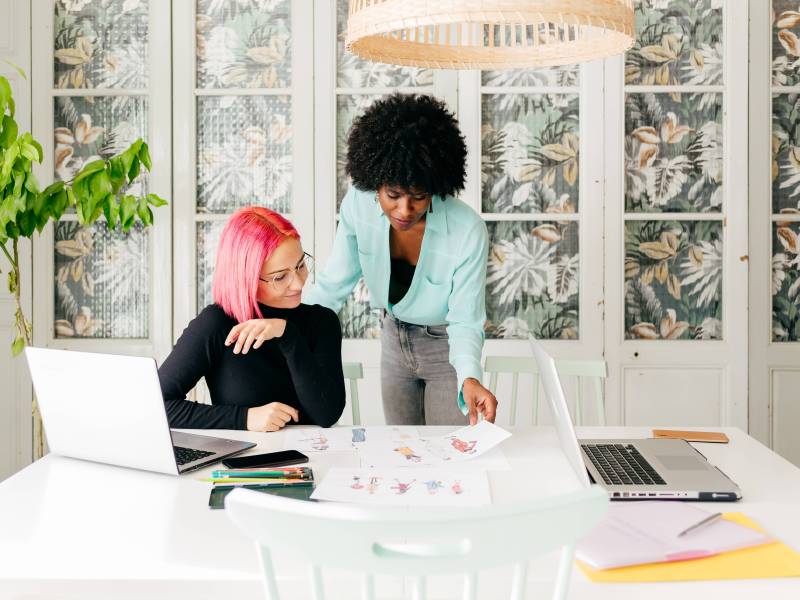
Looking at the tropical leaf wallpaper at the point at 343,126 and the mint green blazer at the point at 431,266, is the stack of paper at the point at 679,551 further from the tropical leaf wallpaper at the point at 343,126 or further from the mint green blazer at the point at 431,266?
the tropical leaf wallpaper at the point at 343,126

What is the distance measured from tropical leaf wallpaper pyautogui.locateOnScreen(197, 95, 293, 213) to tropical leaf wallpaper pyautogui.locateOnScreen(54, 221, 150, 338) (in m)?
0.35

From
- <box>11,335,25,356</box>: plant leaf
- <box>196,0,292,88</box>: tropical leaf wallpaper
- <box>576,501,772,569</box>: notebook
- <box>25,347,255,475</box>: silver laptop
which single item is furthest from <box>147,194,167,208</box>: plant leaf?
<box>576,501,772,569</box>: notebook

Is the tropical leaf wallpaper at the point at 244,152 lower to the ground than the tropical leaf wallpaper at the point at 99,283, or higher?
higher

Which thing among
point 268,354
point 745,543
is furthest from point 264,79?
point 745,543

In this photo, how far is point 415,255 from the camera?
2.43 meters

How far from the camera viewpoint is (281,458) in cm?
156

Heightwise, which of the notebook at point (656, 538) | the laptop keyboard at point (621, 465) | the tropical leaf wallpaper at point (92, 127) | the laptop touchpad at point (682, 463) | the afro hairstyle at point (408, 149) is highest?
the tropical leaf wallpaper at point (92, 127)

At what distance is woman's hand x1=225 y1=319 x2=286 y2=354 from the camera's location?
1852 mm

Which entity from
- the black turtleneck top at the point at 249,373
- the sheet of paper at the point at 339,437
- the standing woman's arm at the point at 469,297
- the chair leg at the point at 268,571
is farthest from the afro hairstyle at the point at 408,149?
the chair leg at the point at 268,571

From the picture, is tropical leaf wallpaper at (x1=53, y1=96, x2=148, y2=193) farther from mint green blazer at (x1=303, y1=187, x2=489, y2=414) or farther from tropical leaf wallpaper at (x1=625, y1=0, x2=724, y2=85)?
tropical leaf wallpaper at (x1=625, y1=0, x2=724, y2=85)

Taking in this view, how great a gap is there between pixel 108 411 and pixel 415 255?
1.17m

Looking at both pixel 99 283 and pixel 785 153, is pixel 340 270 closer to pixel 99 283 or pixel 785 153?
pixel 99 283

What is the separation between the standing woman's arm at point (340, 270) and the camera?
7.98 ft

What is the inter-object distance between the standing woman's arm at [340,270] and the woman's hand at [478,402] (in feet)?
2.19
